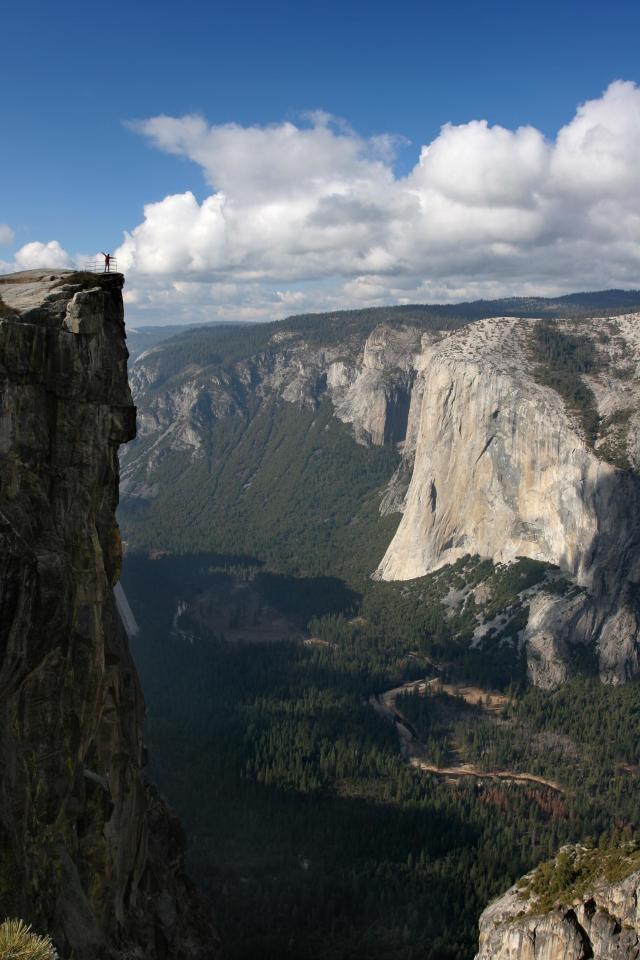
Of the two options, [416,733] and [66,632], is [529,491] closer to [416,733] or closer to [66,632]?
[416,733]

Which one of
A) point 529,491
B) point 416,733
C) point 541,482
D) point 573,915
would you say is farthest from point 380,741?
point 573,915

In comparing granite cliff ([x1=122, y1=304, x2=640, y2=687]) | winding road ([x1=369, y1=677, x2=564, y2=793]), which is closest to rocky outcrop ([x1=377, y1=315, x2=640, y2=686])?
granite cliff ([x1=122, y1=304, x2=640, y2=687])

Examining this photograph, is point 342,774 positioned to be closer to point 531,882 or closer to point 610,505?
point 531,882

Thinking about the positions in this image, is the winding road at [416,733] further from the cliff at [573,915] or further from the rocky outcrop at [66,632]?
the rocky outcrop at [66,632]

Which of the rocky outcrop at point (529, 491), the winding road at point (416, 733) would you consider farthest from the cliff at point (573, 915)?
the rocky outcrop at point (529, 491)

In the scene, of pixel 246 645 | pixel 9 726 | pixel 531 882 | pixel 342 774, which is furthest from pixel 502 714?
pixel 9 726
